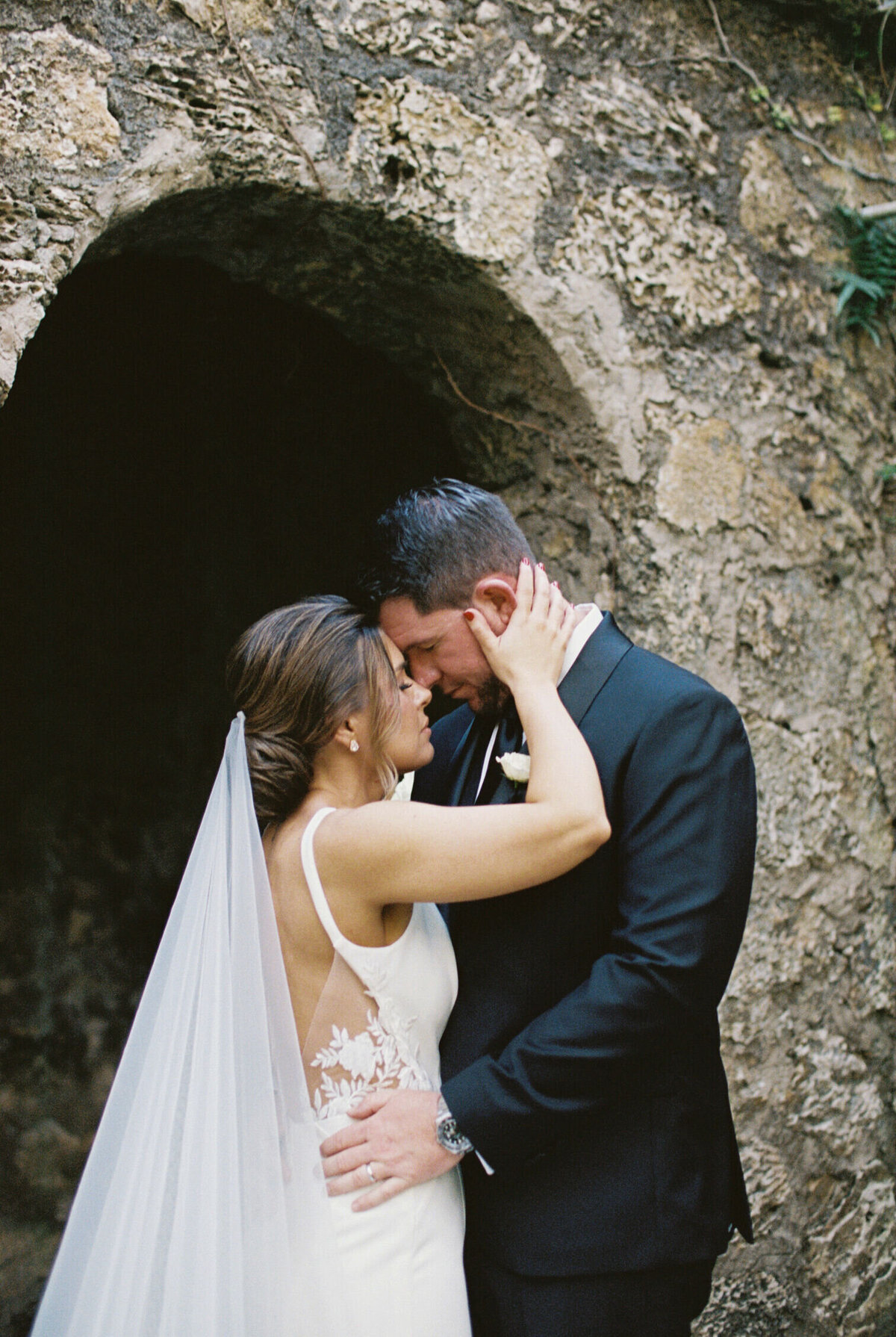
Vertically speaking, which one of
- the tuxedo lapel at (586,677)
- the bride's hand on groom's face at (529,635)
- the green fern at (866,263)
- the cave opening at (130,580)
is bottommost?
the cave opening at (130,580)

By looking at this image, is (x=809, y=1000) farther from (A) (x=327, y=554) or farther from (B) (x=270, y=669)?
(A) (x=327, y=554)

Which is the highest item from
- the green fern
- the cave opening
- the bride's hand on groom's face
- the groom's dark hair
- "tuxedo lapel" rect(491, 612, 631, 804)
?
the green fern

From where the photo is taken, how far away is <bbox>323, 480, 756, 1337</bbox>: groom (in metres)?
1.60

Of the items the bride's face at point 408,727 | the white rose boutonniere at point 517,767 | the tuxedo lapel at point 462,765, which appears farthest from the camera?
the tuxedo lapel at point 462,765

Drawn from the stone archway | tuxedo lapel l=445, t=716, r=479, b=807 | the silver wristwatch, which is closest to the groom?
the silver wristwatch

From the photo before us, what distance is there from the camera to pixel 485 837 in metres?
1.58

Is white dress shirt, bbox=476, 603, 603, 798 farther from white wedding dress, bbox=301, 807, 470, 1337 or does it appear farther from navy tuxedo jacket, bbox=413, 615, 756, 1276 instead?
white wedding dress, bbox=301, 807, 470, 1337

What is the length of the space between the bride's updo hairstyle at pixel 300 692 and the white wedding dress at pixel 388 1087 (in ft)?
0.38

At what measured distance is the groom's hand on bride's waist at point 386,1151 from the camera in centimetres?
162

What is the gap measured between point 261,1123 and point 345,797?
0.55 m

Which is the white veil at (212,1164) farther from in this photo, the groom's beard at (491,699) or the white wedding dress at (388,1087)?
the groom's beard at (491,699)

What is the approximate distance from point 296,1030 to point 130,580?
225cm

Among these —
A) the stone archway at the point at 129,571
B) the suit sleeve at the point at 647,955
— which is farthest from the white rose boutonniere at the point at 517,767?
the stone archway at the point at 129,571

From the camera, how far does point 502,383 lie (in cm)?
254
